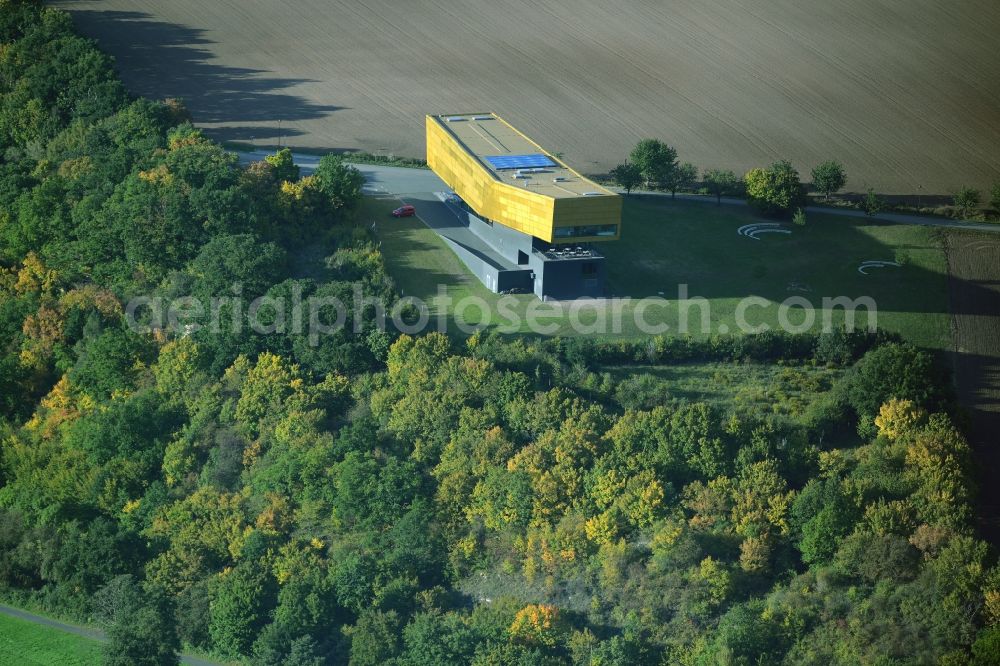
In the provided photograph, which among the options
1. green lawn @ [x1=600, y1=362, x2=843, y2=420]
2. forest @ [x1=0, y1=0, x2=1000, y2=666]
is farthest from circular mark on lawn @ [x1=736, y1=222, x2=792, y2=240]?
green lawn @ [x1=600, y1=362, x2=843, y2=420]

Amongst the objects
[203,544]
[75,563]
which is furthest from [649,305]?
[75,563]

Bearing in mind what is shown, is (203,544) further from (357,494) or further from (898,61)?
(898,61)

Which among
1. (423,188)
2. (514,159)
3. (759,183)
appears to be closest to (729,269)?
(759,183)

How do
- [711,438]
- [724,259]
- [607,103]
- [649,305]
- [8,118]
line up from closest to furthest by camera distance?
1. [711,438]
2. [649,305]
3. [724,259]
4. [8,118]
5. [607,103]

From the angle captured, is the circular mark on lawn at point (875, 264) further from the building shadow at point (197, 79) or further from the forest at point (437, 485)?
the building shadow at point (197, 79)

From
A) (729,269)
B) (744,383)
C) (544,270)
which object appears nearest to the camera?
(744,383)

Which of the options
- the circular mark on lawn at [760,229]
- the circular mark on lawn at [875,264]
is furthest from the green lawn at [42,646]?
the circular mark on lawn at [875,264]

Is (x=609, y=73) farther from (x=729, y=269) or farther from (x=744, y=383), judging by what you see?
(x=744, y=383)

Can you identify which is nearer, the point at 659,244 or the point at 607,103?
the point at 659,244
